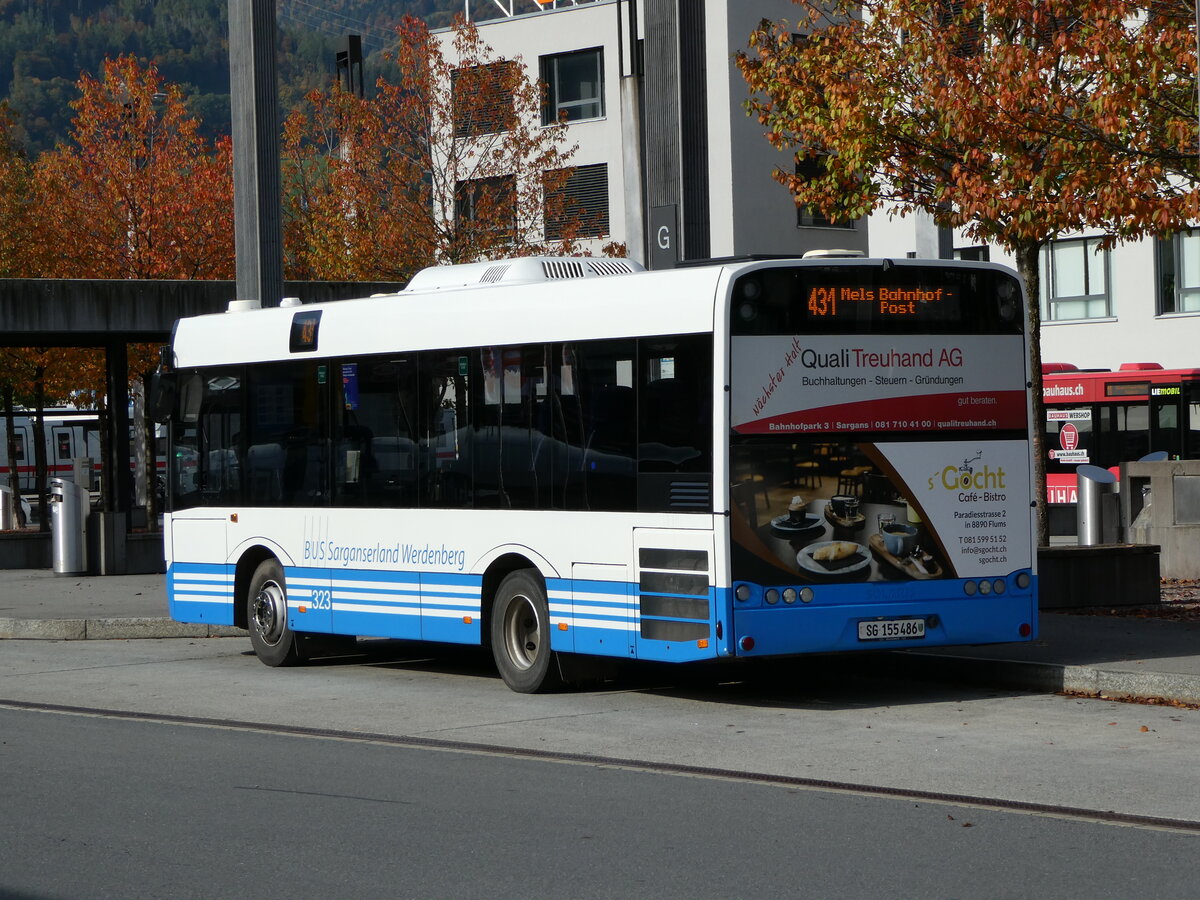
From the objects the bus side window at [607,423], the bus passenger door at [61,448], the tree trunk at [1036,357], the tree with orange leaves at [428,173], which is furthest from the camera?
the bus passenger door at [61,448]

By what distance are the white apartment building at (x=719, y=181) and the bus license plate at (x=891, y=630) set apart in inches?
220

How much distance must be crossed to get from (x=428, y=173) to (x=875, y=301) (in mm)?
29104

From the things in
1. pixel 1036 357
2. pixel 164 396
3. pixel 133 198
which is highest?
pixel 133 198

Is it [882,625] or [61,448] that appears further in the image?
[61,448]

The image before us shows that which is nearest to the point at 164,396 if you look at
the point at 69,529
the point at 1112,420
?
the point at 69,529

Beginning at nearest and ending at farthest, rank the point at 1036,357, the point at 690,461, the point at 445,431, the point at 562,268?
the point at 690,461 < the point at 445,431 < the point at 562,268 < the point at 1036,357

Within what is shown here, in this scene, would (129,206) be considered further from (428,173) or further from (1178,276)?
(1178,276)

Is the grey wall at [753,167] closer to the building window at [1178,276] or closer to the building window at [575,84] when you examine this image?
the building window at [575,84]

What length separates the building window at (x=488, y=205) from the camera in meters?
37.9

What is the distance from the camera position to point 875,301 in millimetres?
11867

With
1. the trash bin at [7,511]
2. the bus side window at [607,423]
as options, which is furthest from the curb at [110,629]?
the trash bin at [7,511]

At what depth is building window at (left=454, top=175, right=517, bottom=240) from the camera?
37.9m

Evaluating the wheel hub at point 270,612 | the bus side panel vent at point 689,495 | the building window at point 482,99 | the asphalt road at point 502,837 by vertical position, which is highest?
the building window at point 482,99

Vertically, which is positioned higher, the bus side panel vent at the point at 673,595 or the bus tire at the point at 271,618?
the bus side panel vent at the point at 673,595
